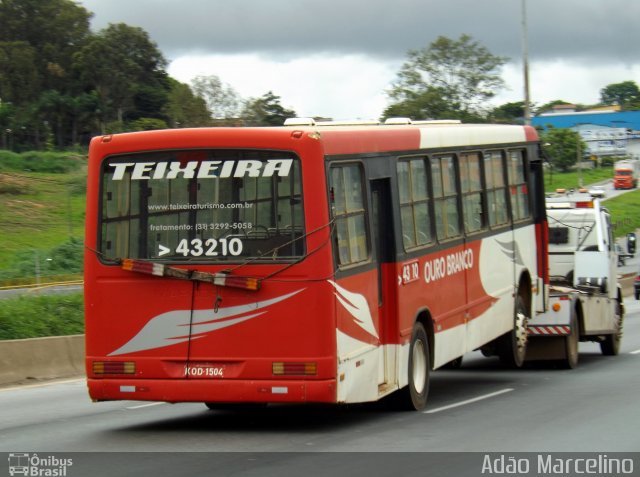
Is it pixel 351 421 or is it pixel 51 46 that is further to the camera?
pixel 51 46

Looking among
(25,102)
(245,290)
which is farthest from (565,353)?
(25,102)

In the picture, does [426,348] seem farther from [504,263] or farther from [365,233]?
[504,263]

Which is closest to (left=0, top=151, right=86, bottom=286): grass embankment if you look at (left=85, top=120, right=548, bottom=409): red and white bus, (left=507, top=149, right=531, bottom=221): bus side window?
(left=507, top=149, right=531, bottom=221): bus side window

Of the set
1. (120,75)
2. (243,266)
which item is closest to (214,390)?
(243,266)

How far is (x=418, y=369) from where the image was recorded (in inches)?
519

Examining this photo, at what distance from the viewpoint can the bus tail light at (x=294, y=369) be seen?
10.7 meters

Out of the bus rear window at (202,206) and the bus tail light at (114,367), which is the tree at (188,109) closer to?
the bus rear window at (202,206)

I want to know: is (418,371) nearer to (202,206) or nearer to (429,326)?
(429,326)

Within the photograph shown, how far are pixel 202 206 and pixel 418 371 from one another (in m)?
3.57

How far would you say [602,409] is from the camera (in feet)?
43.5

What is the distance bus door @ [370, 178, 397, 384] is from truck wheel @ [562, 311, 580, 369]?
7.22m

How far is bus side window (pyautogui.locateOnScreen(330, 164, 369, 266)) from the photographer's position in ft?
36.5

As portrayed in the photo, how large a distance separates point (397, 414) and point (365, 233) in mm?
2213

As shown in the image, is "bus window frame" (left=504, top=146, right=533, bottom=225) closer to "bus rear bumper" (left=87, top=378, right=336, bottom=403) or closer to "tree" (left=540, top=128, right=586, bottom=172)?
"bus rear bumper" (left=87, top=378, right=336, bottom=403)
